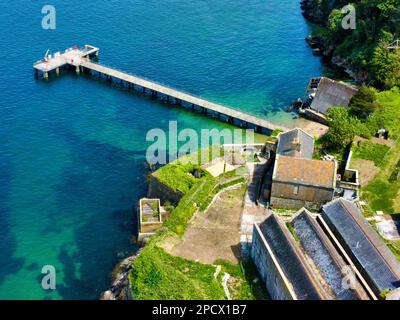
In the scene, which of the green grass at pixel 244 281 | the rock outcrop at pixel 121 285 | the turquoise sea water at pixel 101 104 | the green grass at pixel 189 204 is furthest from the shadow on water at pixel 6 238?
the green grass at pixel 244 281

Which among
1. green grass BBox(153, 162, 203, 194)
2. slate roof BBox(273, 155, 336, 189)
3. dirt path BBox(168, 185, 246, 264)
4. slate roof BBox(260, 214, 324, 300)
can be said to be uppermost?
slate roof BBox(273, 155, 336, 189)

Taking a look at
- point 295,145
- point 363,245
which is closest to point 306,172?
point 295,145

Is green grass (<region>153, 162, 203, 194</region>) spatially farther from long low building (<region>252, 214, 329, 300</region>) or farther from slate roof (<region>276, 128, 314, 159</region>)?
long low building (<region>252, 214, 329, 300</region>)

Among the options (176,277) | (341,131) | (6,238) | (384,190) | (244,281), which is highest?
(341,131)

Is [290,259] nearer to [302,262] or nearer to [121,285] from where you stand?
[302,262]

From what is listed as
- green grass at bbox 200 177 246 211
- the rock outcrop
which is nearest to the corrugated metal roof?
green grass at bbox 200 177 246 211

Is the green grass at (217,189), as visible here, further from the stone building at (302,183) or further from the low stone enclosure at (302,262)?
the low stone enclosure at (302,262)
